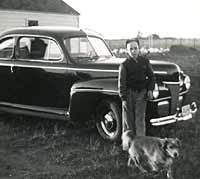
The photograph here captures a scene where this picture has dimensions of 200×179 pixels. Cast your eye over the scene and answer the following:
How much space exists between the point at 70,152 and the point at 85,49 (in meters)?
2.12

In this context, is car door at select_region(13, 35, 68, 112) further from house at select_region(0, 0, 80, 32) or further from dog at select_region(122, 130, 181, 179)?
house at select_region(0, 0, 80, 32)

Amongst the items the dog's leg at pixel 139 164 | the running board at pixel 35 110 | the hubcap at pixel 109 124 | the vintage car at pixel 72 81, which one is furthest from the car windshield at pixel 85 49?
the dog's leg at pixel 139 164

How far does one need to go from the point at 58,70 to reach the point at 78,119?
0.99 meters

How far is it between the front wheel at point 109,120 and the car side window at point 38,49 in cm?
129

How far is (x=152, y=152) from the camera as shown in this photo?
4.92 m

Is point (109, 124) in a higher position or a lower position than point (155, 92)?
lower

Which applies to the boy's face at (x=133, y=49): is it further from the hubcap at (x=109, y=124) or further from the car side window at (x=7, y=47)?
the car side window at (x=7, y=47)

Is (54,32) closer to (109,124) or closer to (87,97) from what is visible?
(87,97)

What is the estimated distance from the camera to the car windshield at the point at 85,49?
23.5 feet

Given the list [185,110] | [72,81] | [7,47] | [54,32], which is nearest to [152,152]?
[185,110]

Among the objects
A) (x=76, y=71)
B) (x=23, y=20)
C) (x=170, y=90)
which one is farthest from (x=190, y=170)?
(x=23, y=20)

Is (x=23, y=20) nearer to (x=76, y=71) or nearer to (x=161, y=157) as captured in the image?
(x=76, y=71)

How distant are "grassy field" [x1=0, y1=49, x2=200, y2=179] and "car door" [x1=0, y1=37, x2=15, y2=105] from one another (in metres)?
0.59

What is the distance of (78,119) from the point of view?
6.76m
